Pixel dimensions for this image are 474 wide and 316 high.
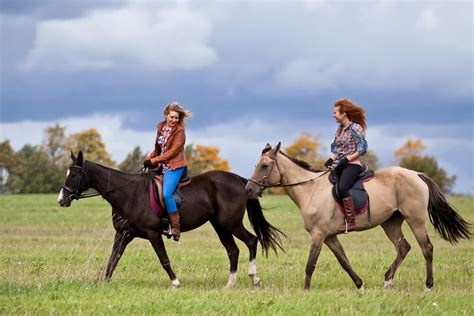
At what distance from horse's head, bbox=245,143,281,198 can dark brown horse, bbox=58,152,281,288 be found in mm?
1321

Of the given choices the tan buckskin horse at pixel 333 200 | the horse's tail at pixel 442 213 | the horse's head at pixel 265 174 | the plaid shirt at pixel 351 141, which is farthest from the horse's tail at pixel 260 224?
the horse's tail at pixel 442 213

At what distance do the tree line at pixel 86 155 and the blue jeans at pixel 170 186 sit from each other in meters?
58.1

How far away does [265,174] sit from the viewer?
11.9 m

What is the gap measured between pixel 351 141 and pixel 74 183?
15.5 feet

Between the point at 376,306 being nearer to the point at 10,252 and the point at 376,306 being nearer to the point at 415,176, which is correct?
the point at 415,176

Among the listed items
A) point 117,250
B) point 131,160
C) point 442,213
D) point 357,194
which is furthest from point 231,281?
point 131,160

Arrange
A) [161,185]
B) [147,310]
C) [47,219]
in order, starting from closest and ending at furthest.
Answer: [147,310] < [161,185] < [47,219]

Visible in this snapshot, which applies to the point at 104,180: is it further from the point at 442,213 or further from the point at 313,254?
the point at 442,213

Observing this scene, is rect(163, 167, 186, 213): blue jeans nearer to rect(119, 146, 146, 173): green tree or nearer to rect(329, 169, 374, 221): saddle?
rect(329, 169, 374, 221): saddle

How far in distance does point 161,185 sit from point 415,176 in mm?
4449

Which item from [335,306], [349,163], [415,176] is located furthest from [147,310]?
[415,176]

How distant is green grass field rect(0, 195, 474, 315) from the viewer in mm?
9789

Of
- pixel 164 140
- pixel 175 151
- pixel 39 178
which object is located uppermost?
pixel 39 178

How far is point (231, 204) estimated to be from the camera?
43.1ft
